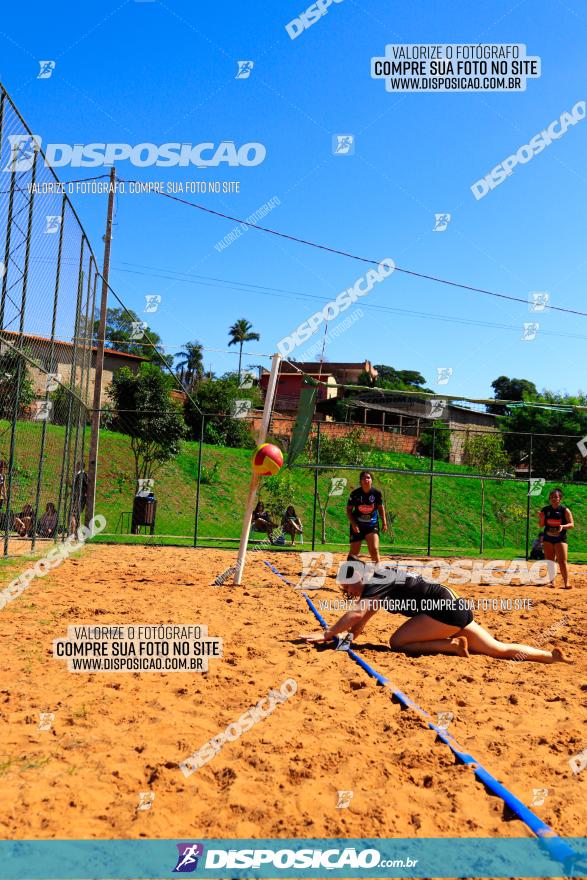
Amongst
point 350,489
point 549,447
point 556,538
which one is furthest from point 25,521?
point 549,447

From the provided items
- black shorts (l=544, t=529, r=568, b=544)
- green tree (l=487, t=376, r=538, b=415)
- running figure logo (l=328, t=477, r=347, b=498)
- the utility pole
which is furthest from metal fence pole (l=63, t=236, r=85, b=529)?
green tree (l=487, t=376, r=538, b=415)

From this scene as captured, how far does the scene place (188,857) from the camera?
2.66 meters

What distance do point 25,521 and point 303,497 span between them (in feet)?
44.6

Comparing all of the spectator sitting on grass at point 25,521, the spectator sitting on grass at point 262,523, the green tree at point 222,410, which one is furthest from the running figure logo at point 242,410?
the spectator sitting on grass at point 25,521

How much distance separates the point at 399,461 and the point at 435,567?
42.4ft

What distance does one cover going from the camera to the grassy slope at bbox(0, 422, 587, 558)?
78.0ft

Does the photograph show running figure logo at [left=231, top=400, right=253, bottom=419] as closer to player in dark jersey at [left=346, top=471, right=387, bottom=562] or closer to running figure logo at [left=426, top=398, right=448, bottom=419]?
player in dark jersey at [left=346, top=471, right=387, bottom=562]

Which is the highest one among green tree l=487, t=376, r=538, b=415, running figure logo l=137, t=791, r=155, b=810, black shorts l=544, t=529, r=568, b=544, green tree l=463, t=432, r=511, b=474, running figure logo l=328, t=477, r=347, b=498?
green tree l=487, t=376, r=538, b=415

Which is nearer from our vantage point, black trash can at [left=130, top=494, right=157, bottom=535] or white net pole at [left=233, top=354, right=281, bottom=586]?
white net pole at [left=233, top=354, right=281, bottom=586]

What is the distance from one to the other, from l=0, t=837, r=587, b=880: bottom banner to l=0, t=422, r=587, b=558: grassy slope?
63.6 feet

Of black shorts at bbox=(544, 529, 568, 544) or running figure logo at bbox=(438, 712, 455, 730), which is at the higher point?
black shorts at bbox=(544, 529, 568, 544)

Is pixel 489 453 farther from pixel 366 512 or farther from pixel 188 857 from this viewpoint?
pixel 188 857

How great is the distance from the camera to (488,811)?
314 cm

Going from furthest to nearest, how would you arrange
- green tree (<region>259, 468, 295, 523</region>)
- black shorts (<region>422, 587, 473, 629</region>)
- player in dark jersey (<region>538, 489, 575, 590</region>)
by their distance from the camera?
Result: 1. green tree (<region>259, 468, 295, 523</region>)
2. player in dark jersey (<region>538, 489, 575, 590</region>)
3. black shorts (<region>422, 587, 473, 629</region>)
